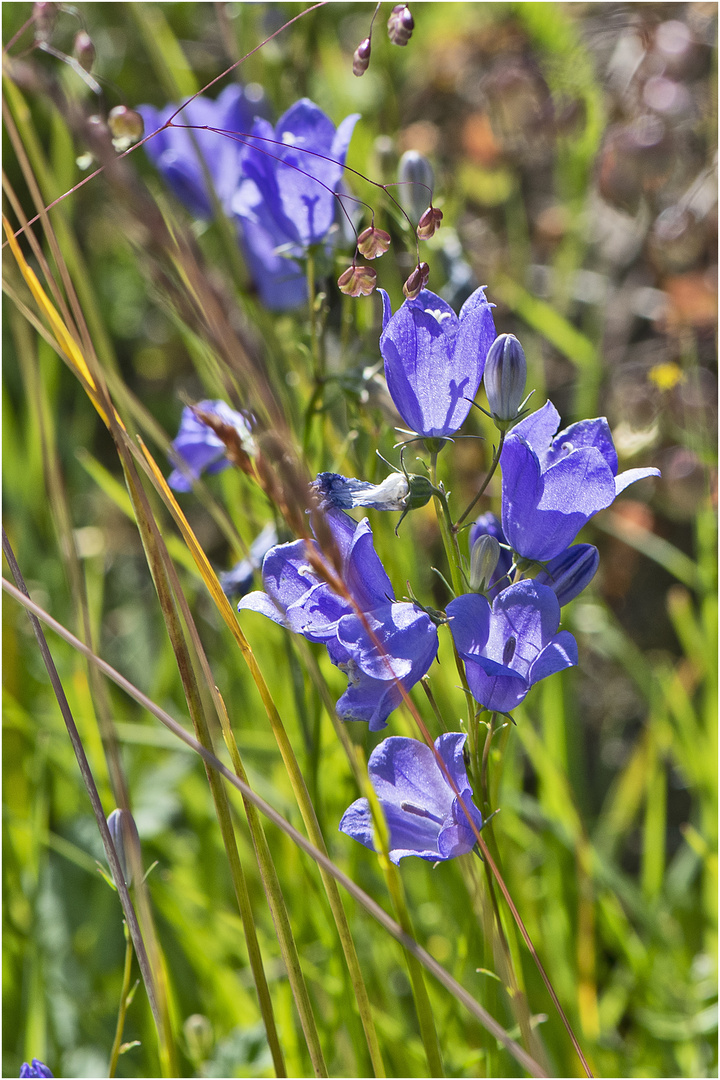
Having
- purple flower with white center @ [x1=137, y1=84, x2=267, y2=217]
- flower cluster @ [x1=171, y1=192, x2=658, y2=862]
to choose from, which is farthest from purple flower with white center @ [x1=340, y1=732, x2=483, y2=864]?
purple flower with white center @ [x1=137, y1=84, x2=267, y2=217]

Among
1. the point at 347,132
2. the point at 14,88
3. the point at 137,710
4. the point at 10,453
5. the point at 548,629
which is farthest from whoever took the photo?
the point at 137,710

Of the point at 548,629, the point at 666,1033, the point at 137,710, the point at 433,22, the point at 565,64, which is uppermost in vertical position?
the point at 433,22

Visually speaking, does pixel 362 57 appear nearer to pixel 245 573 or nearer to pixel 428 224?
pixel 428 224

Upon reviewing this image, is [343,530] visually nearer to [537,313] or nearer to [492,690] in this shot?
[492,690]

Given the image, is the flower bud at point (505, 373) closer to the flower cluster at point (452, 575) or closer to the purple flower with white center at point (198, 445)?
the flower cluster at point (452, 575)

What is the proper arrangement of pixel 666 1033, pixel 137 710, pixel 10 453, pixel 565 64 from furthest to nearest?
pixel 565 64 → pixel 137 710 → pixel 10 453 → pixel 666 1033

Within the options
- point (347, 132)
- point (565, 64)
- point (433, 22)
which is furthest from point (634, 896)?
point (433, 22)
